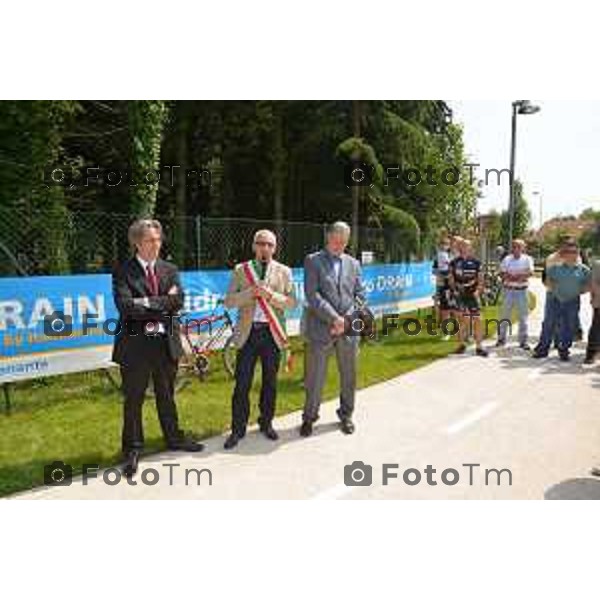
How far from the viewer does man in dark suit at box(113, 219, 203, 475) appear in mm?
5727

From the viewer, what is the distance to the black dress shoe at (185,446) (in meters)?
6.16

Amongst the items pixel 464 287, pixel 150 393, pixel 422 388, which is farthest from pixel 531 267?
pixel 150 393

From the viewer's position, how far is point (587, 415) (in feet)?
24.6

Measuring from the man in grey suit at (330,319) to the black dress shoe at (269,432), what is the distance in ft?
0.89

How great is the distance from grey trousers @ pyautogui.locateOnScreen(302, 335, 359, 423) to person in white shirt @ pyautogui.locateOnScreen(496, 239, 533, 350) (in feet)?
19.0

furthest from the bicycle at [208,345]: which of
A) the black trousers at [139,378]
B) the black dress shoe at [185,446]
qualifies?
the black trousers at [139,378]

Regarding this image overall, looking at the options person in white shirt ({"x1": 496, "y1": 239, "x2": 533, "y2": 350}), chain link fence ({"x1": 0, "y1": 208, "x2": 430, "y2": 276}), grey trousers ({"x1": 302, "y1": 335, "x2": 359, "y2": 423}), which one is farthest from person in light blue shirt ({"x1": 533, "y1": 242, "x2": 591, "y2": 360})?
grey trousers ({"x1": 302, "y1": 335, "x2": 359, "y2": 423})

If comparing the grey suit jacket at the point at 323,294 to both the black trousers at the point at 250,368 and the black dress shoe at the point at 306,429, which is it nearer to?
the black trousers at the point at 250,368

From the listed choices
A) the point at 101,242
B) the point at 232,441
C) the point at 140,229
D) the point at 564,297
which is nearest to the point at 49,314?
the point at 140,229

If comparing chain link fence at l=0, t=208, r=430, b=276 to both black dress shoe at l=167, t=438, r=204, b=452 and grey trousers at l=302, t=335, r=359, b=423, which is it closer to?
black dress shoe at l=167, t=438, r=204, b=452

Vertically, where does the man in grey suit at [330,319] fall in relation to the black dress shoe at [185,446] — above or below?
above

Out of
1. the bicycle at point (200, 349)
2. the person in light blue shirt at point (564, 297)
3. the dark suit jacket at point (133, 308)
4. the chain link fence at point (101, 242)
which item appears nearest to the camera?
the dark suit jacket at point (133, 308)

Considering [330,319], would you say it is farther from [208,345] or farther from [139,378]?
[208,345]

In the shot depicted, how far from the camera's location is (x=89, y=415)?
7504 mm
